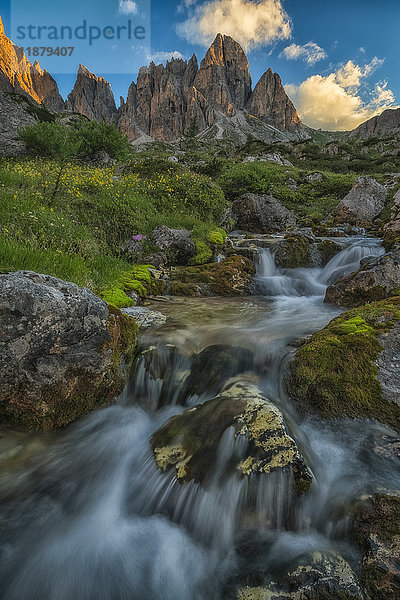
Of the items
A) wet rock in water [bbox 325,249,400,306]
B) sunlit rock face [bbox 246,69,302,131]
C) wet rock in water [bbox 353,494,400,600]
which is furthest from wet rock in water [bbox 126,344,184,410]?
sunlit rock face [bbox 246,69,302,131]

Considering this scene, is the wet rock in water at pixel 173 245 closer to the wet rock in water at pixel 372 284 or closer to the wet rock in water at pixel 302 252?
the wet rock in water at pixel 302 252

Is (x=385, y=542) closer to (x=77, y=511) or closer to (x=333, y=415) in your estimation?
(x=333, y=415)

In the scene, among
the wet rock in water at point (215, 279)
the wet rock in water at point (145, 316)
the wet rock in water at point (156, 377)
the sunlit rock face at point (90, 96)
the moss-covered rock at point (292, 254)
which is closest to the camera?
the wet rock in water at point (156, 377)

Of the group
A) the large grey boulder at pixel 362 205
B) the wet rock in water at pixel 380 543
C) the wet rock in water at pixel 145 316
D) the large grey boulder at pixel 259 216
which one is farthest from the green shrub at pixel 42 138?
the wet rock in water at pixel 380 543

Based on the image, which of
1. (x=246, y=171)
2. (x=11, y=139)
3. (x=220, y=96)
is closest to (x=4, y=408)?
(x=11, y=139)

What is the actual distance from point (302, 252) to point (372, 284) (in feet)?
13.6

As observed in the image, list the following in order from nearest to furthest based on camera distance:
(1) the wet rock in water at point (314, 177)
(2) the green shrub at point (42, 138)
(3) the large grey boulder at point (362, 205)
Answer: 1. (3) the large grey boulder at point (362, 205)
2. (2) the green shrub at point (42, 138)
3. (1) the wet rock in water at point (314, 177)

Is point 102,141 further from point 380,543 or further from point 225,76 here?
point 225,76

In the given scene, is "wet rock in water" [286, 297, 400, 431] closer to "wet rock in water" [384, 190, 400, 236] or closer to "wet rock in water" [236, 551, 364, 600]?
"wet rock in water" [236, 551, 364, 600]

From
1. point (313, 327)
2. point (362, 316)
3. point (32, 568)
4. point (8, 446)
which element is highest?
point (362, 316)

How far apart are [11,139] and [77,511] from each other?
23596 millimetres

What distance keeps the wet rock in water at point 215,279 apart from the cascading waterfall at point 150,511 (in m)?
4.10

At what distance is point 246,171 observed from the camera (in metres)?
23.5

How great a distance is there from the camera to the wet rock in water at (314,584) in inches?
66.3
